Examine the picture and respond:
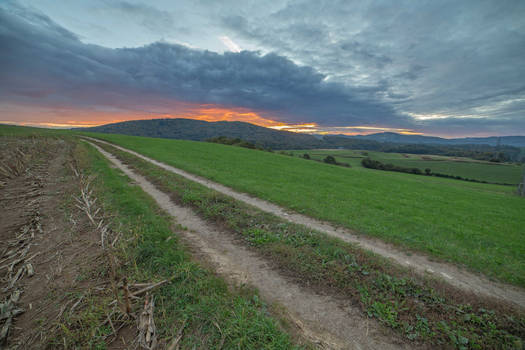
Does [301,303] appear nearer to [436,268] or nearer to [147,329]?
[147,329]

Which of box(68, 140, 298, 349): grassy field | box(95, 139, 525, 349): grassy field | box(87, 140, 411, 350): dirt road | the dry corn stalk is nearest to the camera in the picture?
the dry corn stalk

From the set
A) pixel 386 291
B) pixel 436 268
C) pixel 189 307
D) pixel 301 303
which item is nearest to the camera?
pixel 189 307

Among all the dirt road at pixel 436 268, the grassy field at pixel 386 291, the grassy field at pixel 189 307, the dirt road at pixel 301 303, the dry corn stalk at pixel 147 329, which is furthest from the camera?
the dirt road at pixel 436 268

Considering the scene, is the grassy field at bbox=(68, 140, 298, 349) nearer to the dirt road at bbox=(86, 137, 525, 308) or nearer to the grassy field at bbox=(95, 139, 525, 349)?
the grassy field at bbox=(95, 139, 525, 349)

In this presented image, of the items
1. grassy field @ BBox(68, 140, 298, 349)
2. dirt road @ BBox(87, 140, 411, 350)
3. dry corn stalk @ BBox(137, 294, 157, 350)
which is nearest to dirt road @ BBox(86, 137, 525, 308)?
dirt road @ BBox(87, 140, 411, 350)

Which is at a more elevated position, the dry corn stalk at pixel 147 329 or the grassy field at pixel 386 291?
the dry corn stalk at pixel 147 329

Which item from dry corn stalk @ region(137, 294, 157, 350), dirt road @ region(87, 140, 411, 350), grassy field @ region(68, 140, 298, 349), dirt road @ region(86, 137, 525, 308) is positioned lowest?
dirt road @ region(86, 137, 525, 308)

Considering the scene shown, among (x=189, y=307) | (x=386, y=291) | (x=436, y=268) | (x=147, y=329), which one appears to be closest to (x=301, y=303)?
(x=386, y=291)

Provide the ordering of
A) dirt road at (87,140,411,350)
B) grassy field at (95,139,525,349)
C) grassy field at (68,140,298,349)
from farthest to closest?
grassy field at (95,139,525,349), dirt road at (87,140,411,350), grassy field at (68,140,298,349)

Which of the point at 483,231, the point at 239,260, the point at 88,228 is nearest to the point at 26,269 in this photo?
the point at 88,228

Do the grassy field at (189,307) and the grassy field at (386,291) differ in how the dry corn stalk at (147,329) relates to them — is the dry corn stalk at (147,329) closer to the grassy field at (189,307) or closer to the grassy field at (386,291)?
the grassy field at (189,307)

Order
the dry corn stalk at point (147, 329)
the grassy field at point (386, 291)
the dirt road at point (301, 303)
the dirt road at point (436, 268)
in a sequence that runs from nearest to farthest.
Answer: the dry corn stalk at point (147, 329) < the dirt road at point (301, 303) < the grassy field at point (386, 291) < the dirt road at point (436, 268)

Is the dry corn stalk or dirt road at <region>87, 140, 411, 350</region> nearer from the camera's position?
the dry corn stalk

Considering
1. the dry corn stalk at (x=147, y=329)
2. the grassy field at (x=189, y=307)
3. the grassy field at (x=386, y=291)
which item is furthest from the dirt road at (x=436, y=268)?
the dry corn stalk at (x=147, y=329)
